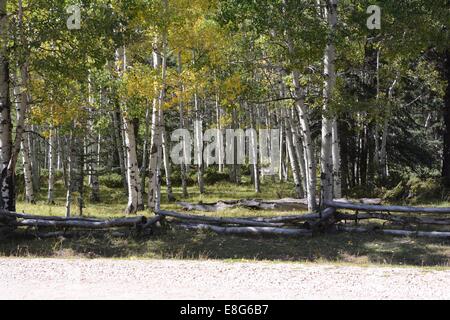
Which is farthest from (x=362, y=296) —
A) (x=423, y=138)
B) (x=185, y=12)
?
(x=423, y=138)

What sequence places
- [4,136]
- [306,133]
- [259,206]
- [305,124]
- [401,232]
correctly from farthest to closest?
[259,206], [306,133], [305,124], [4,136], [401,232]

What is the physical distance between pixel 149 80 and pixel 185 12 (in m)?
2.71

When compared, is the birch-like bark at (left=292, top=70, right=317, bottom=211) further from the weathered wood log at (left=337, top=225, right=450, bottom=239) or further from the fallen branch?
the weathered wood log at (left=337, top=225, right=450, bottom=239)

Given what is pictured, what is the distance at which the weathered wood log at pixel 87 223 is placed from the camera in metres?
14.3

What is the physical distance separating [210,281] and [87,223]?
6.56 m

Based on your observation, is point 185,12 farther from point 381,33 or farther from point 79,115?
point 381,33

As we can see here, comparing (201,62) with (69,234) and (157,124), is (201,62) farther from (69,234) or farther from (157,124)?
(69,234)

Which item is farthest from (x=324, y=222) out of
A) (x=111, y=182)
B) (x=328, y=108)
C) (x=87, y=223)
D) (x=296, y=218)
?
(x=111, y=182)

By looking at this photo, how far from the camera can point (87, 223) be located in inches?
562

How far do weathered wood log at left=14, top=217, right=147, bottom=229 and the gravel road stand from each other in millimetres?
3366

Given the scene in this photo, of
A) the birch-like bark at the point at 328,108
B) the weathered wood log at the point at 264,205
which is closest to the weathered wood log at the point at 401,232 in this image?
the birch-like bark at the point at 328,108

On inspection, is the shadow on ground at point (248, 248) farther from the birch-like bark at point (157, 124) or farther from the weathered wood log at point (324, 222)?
the birch-like bark at point (157, 124)

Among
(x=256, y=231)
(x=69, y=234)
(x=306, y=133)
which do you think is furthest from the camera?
(x=306, y=133)

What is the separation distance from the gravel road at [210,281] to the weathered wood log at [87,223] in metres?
3.37
